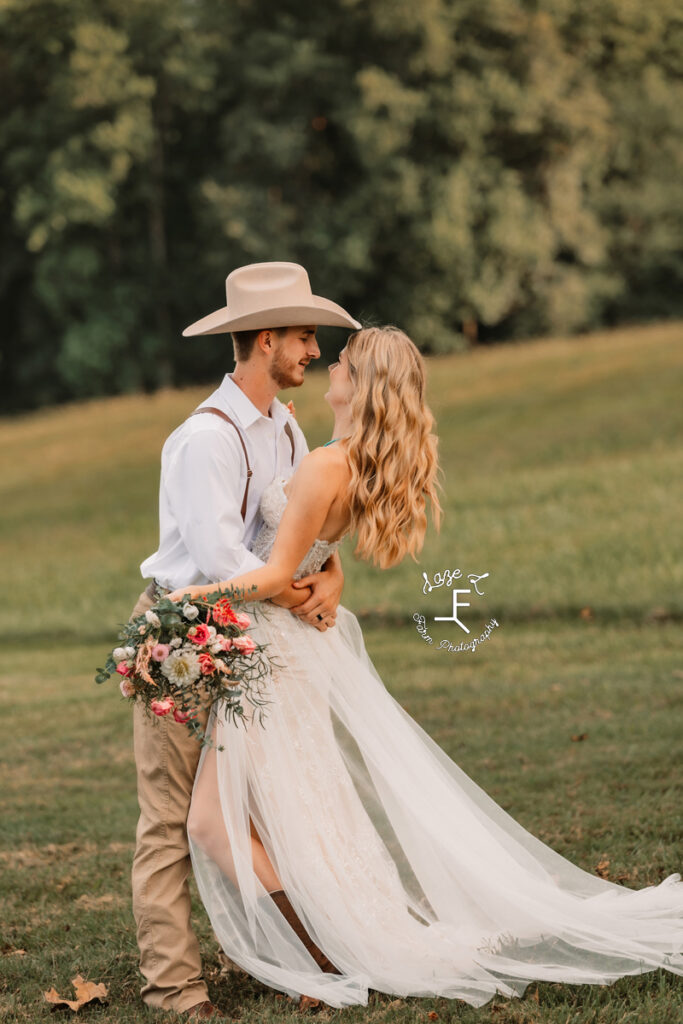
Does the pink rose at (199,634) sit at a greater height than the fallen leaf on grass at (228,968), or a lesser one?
greater

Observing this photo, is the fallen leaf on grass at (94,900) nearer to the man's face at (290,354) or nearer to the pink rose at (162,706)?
the pink rose at (162,706)

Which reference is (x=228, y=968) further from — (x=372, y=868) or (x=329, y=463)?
(x=329, y=463)

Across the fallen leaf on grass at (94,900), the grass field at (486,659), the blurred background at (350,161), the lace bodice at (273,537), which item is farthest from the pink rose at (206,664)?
the blurred background at (350,161)

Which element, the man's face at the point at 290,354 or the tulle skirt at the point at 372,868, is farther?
the man's face at the point at 290,354

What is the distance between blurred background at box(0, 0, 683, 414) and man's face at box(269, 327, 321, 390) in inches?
1272

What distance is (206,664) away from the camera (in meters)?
3.83

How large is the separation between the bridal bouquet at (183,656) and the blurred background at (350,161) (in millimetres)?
33094

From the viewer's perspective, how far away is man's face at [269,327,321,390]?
445 cm

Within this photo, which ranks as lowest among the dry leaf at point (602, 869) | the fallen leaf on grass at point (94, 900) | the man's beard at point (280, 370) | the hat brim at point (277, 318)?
the dry leaf at point (602, 869)

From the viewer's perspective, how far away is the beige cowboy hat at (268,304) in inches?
171

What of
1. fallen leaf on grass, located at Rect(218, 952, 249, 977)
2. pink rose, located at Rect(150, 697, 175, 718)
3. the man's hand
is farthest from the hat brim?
fallen leaf on grass, located at Rect(218, 952, 249, 977)

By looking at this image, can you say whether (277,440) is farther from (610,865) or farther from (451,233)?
(451,233)

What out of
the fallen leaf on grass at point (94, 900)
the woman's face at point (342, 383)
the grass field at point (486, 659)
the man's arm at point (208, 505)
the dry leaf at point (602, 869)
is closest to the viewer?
the man's arm at point (208, 505)

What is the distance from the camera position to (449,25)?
37.1m
